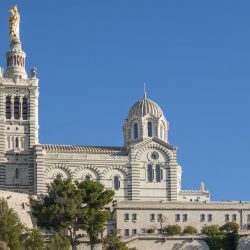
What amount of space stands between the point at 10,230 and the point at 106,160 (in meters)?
30.1

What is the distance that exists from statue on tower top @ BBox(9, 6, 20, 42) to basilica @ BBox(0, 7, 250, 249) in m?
0.79

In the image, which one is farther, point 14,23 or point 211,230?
point 14,23

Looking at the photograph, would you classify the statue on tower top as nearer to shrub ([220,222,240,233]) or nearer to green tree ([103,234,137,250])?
shrub ([220,222,240,233])

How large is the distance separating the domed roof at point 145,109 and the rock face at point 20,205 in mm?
20114

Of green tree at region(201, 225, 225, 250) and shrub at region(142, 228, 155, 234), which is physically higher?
shrub at region(142, 228, 155, 234)

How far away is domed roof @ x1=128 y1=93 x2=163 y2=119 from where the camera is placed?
5625 inches

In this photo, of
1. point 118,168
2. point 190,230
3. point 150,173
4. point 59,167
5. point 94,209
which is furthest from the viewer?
point 150,173

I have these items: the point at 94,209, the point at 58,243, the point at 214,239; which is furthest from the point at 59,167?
the point at 58,243

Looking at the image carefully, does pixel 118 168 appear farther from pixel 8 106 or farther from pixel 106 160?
pixel 8 106

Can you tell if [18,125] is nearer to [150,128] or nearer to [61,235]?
[150,128]

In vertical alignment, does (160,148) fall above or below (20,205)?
above

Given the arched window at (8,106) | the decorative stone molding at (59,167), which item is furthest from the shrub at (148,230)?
the arched window at (8,106)

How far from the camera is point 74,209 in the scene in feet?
380

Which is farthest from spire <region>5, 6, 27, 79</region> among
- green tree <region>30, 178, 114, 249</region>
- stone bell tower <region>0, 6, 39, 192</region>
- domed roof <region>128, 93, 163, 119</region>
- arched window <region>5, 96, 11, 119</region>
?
green tree <region>30, 178, 114, 249</region>
